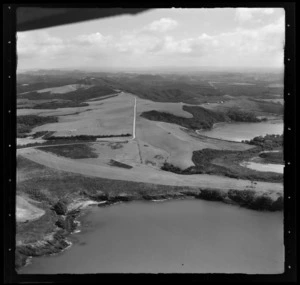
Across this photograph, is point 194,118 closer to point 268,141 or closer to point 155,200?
point 268,141

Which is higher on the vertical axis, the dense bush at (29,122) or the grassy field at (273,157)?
the dense bush at (29,122)

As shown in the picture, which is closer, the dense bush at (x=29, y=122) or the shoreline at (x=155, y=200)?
the dense bush at (x=29, y=122)

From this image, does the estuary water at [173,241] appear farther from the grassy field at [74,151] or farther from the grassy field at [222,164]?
the grassy field at [74,151]

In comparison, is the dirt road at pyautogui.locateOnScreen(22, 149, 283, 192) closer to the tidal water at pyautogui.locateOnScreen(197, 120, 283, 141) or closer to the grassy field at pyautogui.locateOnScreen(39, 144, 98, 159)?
the grassy field at pyautogui.locateOnScreen(39, 144, 98, 159)

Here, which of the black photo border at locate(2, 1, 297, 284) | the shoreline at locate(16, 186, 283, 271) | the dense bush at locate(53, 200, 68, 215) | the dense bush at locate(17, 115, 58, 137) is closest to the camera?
the black photo border at locate(2, 1, 297, 284)

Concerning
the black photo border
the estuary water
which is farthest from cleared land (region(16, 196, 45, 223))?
the estuary water
